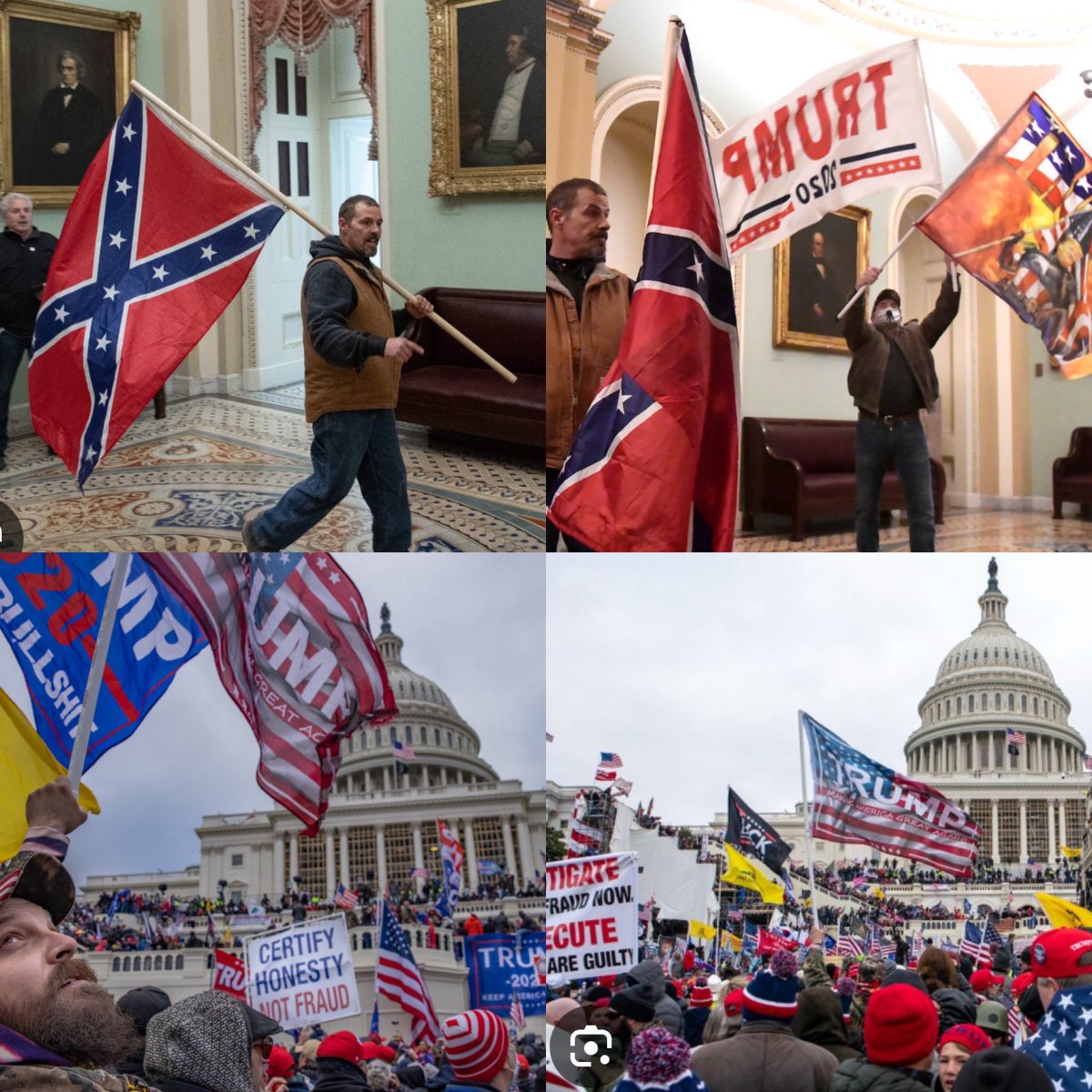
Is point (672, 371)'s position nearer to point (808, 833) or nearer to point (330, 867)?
point (808, 833)

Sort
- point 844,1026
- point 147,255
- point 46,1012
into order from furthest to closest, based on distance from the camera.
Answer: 1. point 147,255
2. point 844,1026
3. point 46,1012

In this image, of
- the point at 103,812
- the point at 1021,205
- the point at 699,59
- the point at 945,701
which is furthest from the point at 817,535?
the point at 103,812

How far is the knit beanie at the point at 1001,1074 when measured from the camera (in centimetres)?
366

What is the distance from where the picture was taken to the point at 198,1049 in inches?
139

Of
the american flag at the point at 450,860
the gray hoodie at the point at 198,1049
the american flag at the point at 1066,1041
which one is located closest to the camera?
the gray hoodie at the point at 198,1049

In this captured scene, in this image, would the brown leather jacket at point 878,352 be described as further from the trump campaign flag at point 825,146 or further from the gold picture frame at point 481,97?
the gold picture frame at point 481,97

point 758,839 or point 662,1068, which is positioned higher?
point 662,1068

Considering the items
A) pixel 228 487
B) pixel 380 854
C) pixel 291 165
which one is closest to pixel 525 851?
pixel 380 854

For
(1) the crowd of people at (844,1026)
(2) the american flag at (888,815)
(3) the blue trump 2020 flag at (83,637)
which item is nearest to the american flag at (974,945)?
(1) the crowd of people at (844,1026)

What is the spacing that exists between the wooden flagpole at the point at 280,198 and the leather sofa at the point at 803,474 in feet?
3.69

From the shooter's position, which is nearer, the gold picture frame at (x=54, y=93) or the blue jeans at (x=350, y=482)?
the gold picture frame at (x=54, y=93)

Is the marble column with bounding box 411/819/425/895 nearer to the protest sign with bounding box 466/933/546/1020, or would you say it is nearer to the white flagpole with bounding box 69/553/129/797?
the protest sign with bounding box 466/933/546/1020

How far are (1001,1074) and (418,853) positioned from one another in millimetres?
3398

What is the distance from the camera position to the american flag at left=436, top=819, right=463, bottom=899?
655cm
